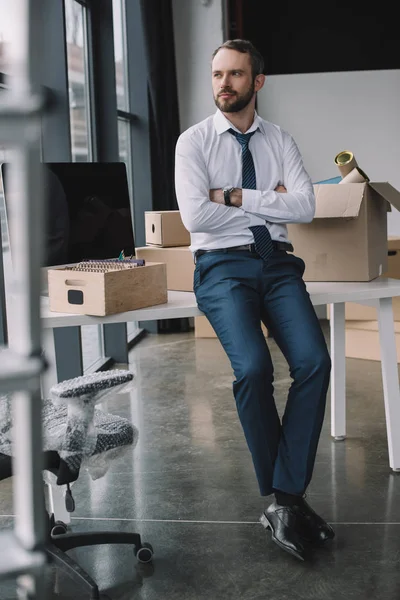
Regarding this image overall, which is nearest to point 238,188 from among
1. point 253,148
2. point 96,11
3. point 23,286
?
point 253,148

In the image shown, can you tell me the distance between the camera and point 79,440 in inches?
73.6

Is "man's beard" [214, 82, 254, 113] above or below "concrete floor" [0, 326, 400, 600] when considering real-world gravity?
above

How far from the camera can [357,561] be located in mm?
2137

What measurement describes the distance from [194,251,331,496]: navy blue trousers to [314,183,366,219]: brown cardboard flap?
0.48 meters

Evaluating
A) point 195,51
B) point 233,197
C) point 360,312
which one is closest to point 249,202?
point 233,197

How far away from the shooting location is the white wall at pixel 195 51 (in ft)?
19.7

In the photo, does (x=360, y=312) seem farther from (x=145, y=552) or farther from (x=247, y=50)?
(x=145, y=552)

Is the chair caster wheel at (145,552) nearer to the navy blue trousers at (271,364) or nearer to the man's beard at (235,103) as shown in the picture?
the navy blue trousers at (271,364)

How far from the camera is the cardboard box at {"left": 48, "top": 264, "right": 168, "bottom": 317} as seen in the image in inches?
89.2

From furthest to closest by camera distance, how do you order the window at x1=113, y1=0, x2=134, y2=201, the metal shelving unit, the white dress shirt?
the window at x1=113, y1=0, x2=134, y2=201, the white dress shirt, the metal shelving unit

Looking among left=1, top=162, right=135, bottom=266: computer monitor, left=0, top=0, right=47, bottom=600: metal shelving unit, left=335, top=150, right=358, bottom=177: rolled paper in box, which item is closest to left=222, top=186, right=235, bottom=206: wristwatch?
left=1, top=162, right=135, bottom=266: computer monitor

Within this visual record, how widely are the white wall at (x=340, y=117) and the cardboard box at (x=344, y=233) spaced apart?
3.04 meters

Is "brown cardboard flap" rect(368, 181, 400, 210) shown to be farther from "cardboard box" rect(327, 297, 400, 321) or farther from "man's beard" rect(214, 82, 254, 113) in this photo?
"cardboard box" rect(327, 297, 400, 321)

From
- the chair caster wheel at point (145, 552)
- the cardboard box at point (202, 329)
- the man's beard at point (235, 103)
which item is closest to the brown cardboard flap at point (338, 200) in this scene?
the man's beard at point (235, 103)
